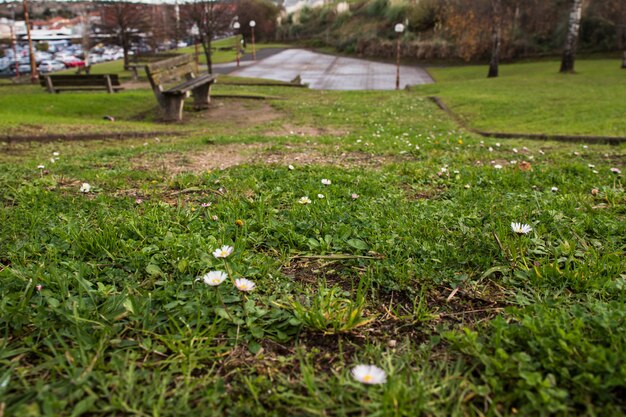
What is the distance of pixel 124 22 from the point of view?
40094 millimetres

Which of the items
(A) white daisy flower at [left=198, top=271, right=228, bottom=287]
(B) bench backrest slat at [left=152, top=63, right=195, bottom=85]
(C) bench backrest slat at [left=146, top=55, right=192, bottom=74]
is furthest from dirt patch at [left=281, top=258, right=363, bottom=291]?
(B) bench backrest slat at [left=152, top=63, right=195, bottom=85]

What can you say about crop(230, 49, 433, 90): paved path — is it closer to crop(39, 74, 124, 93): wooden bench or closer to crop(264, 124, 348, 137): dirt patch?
crop(39, 74, 124, 93): wooden bench

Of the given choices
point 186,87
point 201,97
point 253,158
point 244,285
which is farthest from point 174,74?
point 244,285

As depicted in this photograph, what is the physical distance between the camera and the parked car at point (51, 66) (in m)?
51.0

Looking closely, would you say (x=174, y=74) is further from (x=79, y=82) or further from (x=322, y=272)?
(x=322, y=272)

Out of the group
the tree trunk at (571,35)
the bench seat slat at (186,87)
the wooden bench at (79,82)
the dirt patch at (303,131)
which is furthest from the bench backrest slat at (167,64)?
the tree trunk at (571,35)

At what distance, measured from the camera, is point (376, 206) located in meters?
2.93

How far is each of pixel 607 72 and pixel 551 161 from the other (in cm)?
1991

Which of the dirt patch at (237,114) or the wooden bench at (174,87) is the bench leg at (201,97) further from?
the dirt patch at (237,114)

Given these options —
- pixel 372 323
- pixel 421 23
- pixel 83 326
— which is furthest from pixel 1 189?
pixel 421 23

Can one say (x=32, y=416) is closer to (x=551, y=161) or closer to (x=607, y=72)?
(x=551, y=161)

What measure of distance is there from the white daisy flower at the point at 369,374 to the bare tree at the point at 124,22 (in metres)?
42.5

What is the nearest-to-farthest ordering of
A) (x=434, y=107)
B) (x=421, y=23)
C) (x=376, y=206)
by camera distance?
(x=376, y=206) → (x=434, y=107) → (x=421, y=23)

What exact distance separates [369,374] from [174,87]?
36.0 feet
